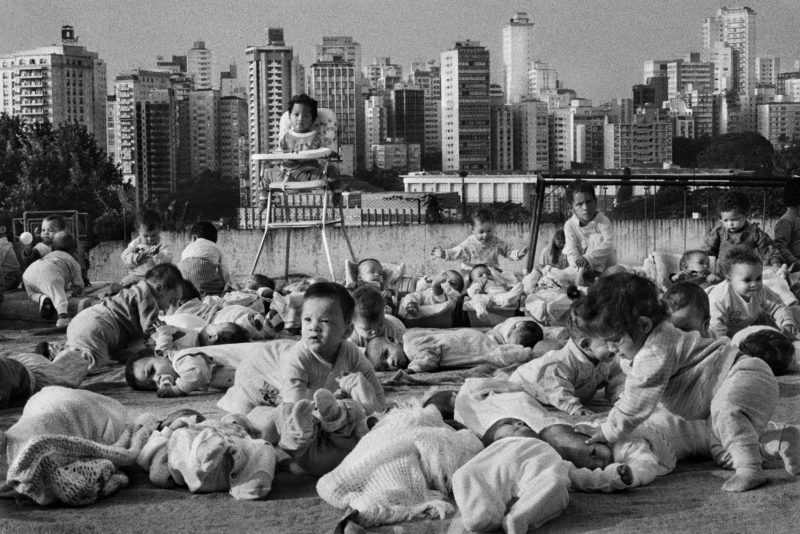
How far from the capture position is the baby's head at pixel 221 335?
322 inches

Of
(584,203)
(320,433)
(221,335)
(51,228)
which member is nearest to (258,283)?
(221,335)

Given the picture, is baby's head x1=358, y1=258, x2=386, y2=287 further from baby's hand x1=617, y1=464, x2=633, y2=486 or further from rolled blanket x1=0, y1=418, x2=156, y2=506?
baby's hand x1=617, y1=464, x2=633, y2=486

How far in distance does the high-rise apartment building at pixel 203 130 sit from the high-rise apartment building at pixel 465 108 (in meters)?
30.0

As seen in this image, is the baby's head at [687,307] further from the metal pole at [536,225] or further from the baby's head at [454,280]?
the metal pole at [536,225]

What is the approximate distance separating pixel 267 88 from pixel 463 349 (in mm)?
160736

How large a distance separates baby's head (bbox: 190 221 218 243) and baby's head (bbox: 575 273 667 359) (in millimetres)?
6045

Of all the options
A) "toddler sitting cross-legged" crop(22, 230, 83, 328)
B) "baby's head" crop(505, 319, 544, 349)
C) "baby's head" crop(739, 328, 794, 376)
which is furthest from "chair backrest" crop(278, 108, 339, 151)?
"baby's head" crop(739, 328, 794, 376)

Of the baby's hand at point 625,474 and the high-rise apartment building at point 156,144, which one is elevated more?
the high-rise apartment building at point 156,144

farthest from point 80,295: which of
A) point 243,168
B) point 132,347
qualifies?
point 243,168

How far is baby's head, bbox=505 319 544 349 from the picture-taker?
8133mm

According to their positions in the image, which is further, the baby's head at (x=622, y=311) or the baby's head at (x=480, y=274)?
the baby's head at (x=480, y=274)

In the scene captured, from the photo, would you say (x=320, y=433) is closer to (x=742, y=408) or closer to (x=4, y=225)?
(x=742, y=408)

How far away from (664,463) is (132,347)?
12.3ft

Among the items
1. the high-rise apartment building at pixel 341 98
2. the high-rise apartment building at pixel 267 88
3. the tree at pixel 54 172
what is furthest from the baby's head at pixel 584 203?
the high-rise apartment building at pixel 341 98
